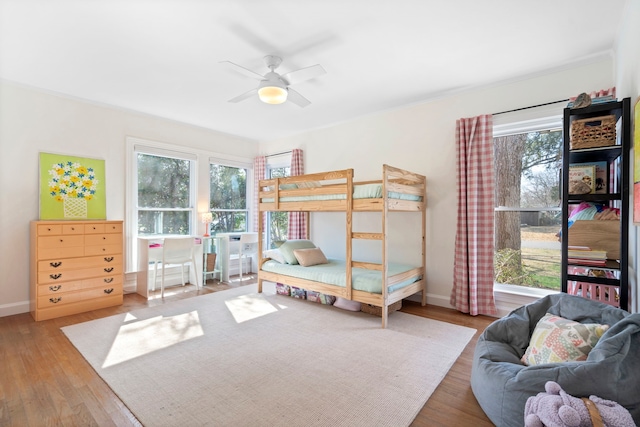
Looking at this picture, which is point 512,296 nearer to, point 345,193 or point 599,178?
point 599,178

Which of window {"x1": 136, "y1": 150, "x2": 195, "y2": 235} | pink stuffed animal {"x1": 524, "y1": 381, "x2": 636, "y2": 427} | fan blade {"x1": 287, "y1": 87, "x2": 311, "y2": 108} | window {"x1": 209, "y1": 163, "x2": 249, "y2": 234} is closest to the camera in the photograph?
pink stuffed animal {"x1": 524, "y1": 381, "x2": 636, "y2": 427}

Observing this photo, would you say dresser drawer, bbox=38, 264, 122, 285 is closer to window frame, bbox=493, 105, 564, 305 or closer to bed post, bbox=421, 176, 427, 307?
bed post, bbox=421, 176, 427, 307

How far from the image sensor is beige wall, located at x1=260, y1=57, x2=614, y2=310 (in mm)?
3049

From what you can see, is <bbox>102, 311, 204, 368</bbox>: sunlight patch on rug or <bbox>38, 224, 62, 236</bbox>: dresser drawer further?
<bbox>38, 224, 62, 236</bbox>: dresser drawer

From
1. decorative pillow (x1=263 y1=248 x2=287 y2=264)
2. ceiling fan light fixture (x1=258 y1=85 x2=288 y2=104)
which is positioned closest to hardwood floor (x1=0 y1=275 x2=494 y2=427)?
decorative pillow (x1=263 y1=248 x2=287 y2=264)

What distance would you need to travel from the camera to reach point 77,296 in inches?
136

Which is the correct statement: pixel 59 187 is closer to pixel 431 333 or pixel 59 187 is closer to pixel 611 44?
pixel 431 333

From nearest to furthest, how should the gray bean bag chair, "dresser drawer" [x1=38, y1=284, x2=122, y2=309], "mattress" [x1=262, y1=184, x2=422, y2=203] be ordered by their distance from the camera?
the gray bean bag chair
"mattress" [x1=262, y1=184, x2=422, y2=203]
"dresser drawer" [x1=38, y1=284, x2=122, y2=309]

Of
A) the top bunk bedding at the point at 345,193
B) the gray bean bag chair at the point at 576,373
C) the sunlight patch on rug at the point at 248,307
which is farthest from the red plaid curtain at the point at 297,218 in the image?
the gray bean bag chair at the point at 576,373

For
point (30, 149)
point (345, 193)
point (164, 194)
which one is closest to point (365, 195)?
point (345, 193)

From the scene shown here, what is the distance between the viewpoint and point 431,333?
9.46 feet

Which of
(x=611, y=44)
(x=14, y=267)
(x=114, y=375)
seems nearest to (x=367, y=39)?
(x=611, y=44)

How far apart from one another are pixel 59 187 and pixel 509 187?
5298mm

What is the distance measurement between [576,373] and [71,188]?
16.4ft
